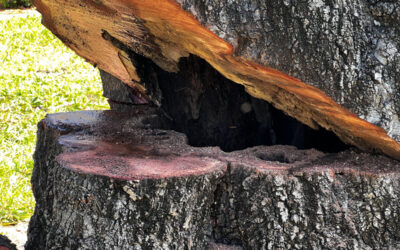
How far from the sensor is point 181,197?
6.82 feet

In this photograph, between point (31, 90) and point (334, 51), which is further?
point (31, 90)

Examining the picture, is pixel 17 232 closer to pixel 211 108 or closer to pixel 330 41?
pixel 211 108

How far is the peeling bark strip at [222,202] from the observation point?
207cm

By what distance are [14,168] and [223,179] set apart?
243 cm

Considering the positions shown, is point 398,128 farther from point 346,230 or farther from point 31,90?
point 31,90

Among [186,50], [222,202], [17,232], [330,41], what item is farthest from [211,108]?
[17,232]

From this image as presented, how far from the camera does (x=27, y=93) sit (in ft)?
18.0

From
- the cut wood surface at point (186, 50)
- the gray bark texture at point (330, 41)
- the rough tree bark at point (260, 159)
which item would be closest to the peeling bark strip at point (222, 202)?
the rough tree bark at point (260, 159)

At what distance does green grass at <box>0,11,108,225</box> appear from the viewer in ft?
12.7

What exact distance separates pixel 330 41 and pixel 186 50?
33.1 inches

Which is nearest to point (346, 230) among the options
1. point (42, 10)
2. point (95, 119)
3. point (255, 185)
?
point (255, 185)

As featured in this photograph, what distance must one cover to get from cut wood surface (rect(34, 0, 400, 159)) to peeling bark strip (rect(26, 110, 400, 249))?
0.65 feet

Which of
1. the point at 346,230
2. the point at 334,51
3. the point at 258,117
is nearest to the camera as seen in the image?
the point at 334,51

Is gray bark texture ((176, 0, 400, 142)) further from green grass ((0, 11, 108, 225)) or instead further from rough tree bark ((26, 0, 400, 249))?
green grass ((0, 11, 108, 225))
